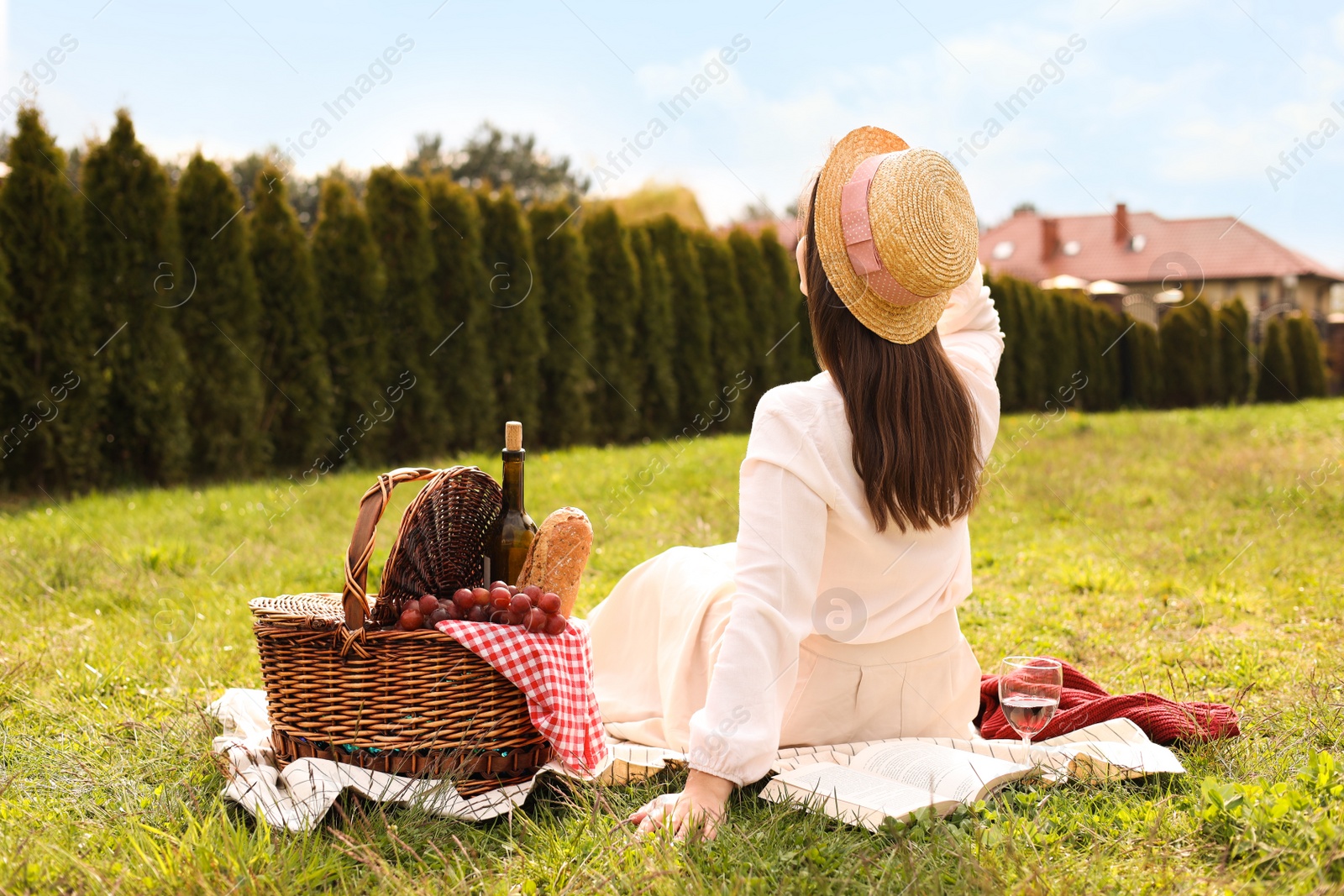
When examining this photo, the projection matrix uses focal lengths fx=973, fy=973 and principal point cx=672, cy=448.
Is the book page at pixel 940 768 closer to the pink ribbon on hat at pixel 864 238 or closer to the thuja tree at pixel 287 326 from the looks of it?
the pink ribbon on hat at pixel 864 238

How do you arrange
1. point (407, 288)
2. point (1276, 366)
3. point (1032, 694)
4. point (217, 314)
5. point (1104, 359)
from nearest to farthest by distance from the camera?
point (1032, 694), point (217, 314), point (407, 288), point (1104, 359), point (1276, 366)

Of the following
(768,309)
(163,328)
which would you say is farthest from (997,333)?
(768,309)

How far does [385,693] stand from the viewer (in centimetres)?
233

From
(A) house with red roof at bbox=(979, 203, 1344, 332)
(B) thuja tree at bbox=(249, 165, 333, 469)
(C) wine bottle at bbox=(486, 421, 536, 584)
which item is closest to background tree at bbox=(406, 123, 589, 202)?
(A) house with red roof at bbox=(979, 203, 1344, 332)

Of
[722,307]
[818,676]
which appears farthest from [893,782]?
[722,307]

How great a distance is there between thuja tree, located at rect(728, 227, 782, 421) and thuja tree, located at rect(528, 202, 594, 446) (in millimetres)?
2582

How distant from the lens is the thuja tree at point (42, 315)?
799cm

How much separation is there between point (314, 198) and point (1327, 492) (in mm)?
30055

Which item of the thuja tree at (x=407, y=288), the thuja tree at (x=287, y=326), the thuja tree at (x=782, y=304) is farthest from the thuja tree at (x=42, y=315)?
the thuja tree at (x=782, y=304)

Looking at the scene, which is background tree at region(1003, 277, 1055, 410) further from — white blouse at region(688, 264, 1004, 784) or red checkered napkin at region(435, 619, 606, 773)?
red checkered napkin at region(435, 619, 606, 773)

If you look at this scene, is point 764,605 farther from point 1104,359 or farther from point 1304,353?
point 1304,353

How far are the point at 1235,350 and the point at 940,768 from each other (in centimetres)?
2268

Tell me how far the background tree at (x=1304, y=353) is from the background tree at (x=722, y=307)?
17364mm

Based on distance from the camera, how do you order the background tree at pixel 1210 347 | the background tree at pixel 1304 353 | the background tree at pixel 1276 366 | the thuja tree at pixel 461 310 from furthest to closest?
the background tree at pixel 1304 353 → the background tree at pixel 1276 366 → the background tree at pixel 1210 347 → the thuja tree at pixel 461 310
